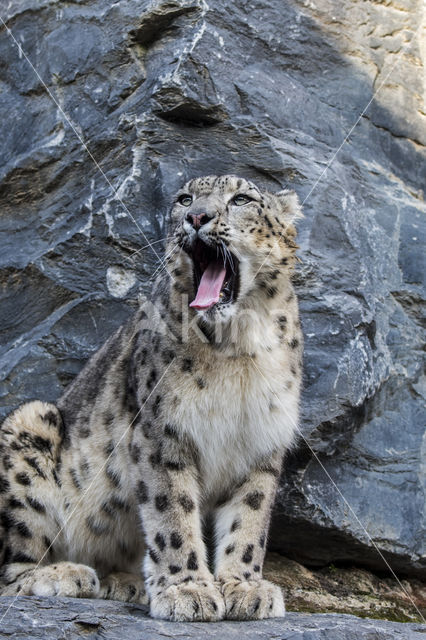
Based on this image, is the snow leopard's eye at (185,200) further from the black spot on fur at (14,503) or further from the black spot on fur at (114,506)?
the black spot on fur at (14,503)

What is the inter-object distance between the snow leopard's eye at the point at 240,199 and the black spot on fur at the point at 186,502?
1835mm

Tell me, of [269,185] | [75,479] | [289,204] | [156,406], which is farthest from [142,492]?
[269,185]

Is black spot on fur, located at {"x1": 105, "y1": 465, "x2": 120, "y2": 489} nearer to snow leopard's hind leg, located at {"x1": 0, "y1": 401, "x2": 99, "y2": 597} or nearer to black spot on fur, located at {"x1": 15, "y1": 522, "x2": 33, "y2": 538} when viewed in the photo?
snow leopard's hind leg, located at {"x1": 0, "y1": 401, "x2": 99, "y2": 597}

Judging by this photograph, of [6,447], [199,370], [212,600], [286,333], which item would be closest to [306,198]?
[286,333]

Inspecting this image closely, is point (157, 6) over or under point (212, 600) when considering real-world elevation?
over

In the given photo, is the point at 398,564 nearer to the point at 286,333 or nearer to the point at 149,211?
the point at 286,333

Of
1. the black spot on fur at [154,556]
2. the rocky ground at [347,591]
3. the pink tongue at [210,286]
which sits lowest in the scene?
the rocky ground at [347,591]

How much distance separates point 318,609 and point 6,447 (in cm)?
245

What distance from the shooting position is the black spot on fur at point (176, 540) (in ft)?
16.6

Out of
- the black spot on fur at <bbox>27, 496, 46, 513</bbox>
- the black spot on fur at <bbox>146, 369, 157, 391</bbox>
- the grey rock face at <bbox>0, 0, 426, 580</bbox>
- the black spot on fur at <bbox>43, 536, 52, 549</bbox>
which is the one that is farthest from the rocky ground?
the black spot on fur at <bbox>146, 369, 157, 391</bbox>

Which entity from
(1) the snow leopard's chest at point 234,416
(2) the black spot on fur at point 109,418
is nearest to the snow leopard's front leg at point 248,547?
(1) the snow leopard's chest at point 234,416

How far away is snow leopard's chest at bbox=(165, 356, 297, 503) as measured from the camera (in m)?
5.29

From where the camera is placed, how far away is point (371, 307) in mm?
7238

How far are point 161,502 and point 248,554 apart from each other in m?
0.59
